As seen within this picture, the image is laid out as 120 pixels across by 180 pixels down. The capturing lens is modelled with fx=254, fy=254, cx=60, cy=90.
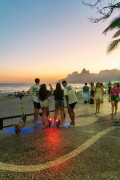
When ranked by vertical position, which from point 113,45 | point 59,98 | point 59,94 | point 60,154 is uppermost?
point 113,45

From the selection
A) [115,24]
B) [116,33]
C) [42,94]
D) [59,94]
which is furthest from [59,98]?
[116,33]

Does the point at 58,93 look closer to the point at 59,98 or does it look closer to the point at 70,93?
the point at 59,98

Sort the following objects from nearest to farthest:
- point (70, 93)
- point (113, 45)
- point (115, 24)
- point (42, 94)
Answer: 1. point (70, 93)
2. point (42, 94)
3. point (115, 24)
4. point (113, 45)

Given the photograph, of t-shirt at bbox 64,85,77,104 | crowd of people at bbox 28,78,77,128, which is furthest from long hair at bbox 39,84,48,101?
t-shirt at bbox 64,85,77,104

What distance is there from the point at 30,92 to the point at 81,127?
2.87 metres

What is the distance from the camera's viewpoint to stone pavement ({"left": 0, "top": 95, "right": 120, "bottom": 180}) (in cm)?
506

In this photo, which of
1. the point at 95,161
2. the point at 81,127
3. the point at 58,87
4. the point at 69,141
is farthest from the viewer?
the point at 58,87

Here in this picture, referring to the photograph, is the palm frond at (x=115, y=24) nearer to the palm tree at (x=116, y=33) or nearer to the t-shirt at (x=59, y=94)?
the palm tree at (x=116, y=33)

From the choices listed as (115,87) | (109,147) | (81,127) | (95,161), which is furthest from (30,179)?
(115,87)

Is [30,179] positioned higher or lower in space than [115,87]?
lower

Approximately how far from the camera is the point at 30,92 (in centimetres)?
1139

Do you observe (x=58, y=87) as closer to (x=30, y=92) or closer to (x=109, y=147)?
(x=30, y=92)

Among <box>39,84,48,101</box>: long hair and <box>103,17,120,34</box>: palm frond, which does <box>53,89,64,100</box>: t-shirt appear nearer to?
<box>39,84,48,101</box>: long hair

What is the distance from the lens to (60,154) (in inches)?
249
